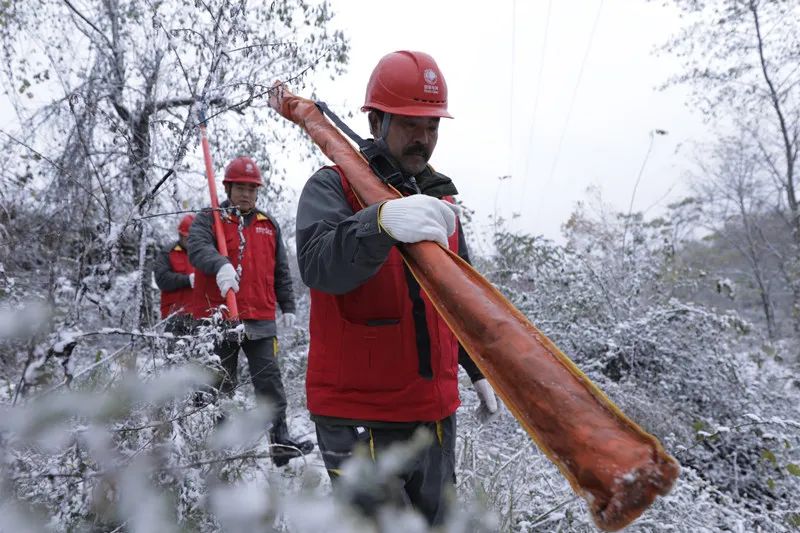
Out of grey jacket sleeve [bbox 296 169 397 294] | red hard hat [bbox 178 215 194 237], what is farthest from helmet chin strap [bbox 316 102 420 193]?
red hard hat [bbox 178 215 194 237]

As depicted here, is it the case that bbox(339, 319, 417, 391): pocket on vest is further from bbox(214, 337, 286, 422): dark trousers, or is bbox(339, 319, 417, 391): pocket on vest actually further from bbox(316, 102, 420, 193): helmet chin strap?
bbox(214, 337, 286, 422): dark trousers

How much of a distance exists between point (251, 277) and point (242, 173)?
783 mm

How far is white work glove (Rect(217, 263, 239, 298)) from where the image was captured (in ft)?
10.3

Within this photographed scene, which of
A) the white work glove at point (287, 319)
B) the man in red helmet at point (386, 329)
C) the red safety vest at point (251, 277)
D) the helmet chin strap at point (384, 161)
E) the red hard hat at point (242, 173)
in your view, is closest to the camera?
the man in red helmet at point (386, 329)

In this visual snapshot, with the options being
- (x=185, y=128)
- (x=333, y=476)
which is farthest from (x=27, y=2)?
(x=333, y=476)

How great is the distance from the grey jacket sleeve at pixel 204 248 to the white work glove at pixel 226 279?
6 centimetres

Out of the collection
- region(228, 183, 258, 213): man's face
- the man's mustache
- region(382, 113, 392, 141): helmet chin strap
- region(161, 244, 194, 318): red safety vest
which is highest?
region(382, 113, 392, 141): helmet chin strap

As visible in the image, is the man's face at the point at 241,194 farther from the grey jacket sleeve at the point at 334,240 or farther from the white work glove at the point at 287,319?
the grey jacket sleeve at the point at 334,240

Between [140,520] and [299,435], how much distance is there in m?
3.61

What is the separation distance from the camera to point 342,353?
169 centimetres

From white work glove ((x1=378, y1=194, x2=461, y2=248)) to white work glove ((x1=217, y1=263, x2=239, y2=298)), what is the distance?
2.02 m

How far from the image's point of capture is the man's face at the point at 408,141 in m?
1.88

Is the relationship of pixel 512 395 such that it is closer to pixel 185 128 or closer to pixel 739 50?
pixel 185 128

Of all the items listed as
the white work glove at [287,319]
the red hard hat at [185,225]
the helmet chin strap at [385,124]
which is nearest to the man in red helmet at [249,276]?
the white work glove at [287,319]
